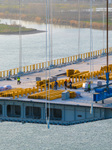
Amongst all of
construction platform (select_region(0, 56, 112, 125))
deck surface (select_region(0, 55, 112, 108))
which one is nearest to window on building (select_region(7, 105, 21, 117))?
construction platform (select_region(0, 56, 112, 125))

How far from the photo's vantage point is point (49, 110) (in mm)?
59094

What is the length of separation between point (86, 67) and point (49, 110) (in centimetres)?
2999

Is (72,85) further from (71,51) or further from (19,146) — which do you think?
(71,51)

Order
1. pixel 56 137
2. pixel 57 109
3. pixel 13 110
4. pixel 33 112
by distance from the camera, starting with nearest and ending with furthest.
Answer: pixel 57 109, pixel 33 112, pixel 13 110, pixel 56 137

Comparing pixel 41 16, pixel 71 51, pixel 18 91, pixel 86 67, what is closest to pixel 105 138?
pixel 18 91

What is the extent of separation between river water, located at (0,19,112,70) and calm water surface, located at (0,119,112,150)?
36.4 m

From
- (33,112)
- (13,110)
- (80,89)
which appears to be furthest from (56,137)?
(13,110)

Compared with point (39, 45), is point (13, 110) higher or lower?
lower

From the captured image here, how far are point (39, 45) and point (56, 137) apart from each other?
76.3m

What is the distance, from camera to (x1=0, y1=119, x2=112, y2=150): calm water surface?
6469 centimetres

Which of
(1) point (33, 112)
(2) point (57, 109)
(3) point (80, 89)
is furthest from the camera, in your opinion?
(3) point (80, 89)

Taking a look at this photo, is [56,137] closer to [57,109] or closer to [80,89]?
[80,89]

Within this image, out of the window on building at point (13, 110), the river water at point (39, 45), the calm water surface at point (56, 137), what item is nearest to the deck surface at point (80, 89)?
the window on building at point (13, 110)

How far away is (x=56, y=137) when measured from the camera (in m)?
69.0
